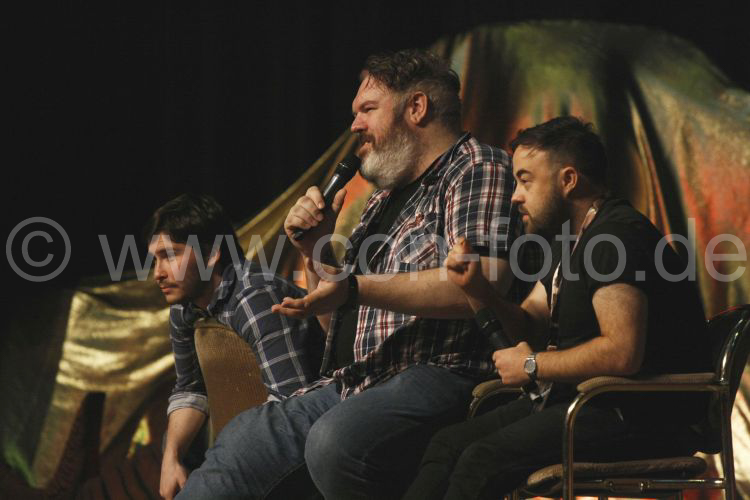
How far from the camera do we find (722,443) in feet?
5.79

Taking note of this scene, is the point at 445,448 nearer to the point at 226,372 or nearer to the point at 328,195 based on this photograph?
the point at 328,195

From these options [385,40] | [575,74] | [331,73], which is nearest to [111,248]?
[331,73]

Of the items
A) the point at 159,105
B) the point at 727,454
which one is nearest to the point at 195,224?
the point at 727,454

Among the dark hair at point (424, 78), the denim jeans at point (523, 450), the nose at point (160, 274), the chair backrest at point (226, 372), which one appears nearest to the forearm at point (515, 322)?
the denim jeans at point (523, 450)

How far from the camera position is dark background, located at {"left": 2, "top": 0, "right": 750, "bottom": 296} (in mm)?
3801

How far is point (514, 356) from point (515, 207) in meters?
0.34

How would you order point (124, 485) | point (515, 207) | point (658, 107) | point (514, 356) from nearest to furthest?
point (514, 356)
point (515, 207)
point (658, 107)
point (124, 485)

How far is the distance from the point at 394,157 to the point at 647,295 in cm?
68

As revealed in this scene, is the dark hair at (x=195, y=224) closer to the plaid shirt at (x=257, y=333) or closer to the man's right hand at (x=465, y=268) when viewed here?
the plaid shirt at (x=257, y=333)

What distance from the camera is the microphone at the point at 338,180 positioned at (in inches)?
76.7

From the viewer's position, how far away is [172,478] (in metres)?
2.32

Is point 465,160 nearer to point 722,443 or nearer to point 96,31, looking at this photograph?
point 722,443

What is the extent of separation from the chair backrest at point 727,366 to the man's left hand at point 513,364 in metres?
0.34

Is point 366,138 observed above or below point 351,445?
above
